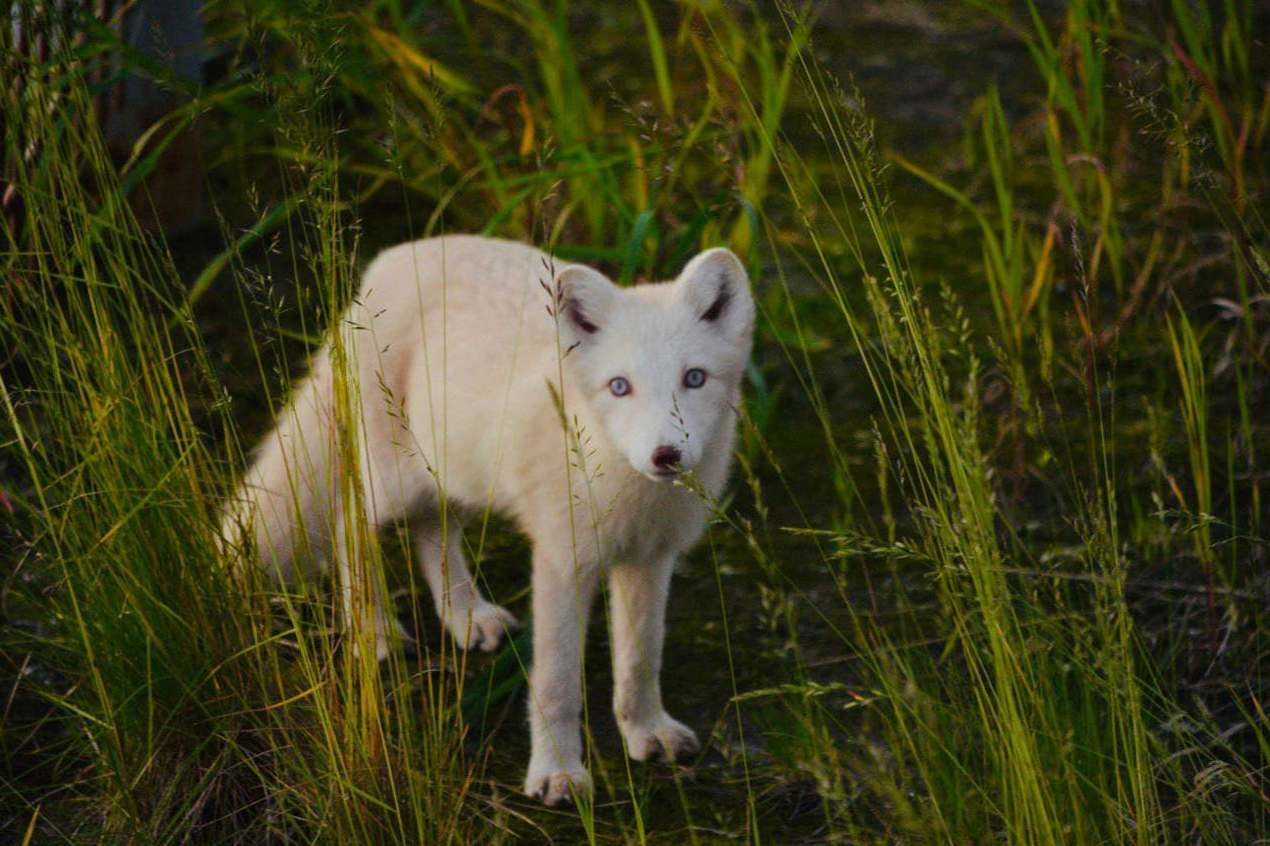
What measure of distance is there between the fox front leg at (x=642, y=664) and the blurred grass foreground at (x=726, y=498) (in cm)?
6

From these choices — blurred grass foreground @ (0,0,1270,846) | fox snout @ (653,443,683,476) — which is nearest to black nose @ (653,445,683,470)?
fox snout @ (653,443,683,476)

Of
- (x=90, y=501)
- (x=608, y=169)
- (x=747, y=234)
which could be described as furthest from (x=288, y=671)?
(x=747, y=234)

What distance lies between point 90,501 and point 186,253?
2.64 m

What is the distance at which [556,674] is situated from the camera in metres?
2.82

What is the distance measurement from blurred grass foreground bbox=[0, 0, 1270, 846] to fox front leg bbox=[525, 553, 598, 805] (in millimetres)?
86

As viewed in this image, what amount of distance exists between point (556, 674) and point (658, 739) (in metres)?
0.29

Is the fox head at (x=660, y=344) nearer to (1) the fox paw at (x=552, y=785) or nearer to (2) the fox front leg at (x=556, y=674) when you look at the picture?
(2) the fox front leg at (x=556, y=674)

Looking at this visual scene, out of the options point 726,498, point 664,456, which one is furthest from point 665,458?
point 726,498

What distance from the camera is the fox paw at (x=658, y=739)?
2955mm

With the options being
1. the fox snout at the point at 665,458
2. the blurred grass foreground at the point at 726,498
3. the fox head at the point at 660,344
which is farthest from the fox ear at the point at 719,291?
the fox snout at the point at 665,458

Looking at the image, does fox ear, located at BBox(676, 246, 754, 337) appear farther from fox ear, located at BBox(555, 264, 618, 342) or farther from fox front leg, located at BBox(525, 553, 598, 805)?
fox front leg, located at BBox(525, 553, 598, 805)

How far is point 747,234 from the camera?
4.17 meters

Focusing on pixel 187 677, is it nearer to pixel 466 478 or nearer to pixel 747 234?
pixel 466 478

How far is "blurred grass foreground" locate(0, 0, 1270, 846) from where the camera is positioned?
7.04ft
